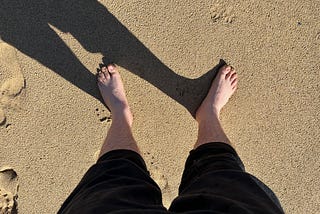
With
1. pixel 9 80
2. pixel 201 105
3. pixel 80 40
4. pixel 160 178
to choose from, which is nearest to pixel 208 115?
pixel 201 105

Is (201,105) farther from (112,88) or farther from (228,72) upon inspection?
(112,88)

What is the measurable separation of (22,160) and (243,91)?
1252mm

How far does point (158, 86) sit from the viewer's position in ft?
7.22

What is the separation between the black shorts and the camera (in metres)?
1.47

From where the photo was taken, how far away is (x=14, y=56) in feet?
7.12

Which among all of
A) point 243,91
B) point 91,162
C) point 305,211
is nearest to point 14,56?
point 91,162

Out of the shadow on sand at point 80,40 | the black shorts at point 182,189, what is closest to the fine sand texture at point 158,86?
the shadow on sand at point 80,40

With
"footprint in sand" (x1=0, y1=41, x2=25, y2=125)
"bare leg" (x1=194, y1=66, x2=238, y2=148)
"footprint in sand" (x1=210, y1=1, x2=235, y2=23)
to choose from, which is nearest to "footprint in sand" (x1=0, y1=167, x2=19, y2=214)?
"footprint in sand" (x1=0, y1=41, x2=25, y2=125)

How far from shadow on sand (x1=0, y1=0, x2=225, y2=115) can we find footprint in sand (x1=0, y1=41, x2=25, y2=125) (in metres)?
0.07

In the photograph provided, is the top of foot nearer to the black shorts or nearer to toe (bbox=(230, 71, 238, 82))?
the black shorts

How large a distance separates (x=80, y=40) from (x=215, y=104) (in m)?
0.79

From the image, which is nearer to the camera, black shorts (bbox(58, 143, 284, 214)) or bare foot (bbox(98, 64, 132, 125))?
black shorts (bbox(58, 143, 284, 214))

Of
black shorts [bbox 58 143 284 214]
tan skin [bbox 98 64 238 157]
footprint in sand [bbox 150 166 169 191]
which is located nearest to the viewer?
black shorts [bbox 58 143 284 214]

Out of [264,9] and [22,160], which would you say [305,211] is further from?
[22,160]
